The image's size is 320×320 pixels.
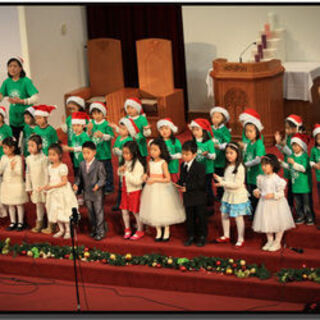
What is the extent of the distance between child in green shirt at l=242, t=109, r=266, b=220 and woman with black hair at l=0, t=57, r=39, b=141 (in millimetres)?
2466

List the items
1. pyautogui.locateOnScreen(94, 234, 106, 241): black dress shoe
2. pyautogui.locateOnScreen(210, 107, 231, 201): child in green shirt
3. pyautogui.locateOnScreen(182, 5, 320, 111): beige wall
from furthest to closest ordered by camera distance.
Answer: pyautogui.locateOnScreen(182, 5, 320, 111): beige wall → pyautogui.locateOnScreen(210, 107, 231, 201): child in green shirt → pyautogui.locateOnScreen(94, 234, 106, 241): black dress shoe

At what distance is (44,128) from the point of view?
8.70 metres

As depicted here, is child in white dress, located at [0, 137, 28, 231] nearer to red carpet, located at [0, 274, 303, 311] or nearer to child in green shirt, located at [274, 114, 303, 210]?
red carpet, located at [0, 274, 303, 311]

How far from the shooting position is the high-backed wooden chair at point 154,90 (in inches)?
429

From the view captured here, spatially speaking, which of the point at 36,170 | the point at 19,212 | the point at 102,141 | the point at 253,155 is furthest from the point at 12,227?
the point at 253,155

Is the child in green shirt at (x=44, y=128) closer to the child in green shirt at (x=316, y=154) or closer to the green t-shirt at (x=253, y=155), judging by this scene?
the green t-shirt at (x=253, y=155)

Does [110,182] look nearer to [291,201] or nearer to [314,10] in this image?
[291,201]

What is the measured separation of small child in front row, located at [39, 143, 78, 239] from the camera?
8117 millimetres

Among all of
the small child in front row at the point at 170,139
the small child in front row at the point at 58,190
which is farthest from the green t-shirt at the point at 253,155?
the small child in front row at the point at 58,190

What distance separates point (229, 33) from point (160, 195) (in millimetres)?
3858

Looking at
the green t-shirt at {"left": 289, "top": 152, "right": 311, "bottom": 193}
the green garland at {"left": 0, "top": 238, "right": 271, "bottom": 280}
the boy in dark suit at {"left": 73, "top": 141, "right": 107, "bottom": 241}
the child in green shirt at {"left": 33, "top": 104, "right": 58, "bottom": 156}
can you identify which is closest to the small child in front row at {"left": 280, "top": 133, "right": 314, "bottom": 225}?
the green t-shirt at {"left": 289, "top": 152, "right": 311, "bottom": 193}

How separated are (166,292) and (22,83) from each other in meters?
2.90

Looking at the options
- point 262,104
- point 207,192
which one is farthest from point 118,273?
point 262,104

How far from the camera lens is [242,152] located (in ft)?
26.5
